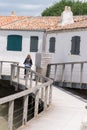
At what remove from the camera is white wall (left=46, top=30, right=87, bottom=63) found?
27.0 m

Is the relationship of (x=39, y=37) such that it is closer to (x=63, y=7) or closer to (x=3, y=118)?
(x=3, y=118)

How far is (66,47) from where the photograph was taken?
2980 cm

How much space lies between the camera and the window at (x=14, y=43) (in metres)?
36.7

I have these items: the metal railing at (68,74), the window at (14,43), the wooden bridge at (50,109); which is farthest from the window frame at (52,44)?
the wooden bridge at (50,109)

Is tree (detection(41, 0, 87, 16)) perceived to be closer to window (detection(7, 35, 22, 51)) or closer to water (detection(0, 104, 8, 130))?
window (detection(7, 35, 22, 51))

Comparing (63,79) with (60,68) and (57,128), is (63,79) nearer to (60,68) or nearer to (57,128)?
(60,68)

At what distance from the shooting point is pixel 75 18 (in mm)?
37406

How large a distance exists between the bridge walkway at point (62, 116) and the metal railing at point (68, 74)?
4.27m

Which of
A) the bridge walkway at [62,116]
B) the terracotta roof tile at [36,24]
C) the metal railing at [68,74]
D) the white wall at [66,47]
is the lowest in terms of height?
the bridge walkway at [62,116]

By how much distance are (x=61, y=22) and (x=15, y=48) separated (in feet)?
14.5

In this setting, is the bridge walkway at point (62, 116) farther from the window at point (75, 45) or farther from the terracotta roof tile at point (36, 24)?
the terracotta roof tile at point (36, 24)

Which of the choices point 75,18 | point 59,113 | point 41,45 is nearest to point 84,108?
point 59,113

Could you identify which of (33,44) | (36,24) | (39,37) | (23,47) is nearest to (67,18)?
(39,37)

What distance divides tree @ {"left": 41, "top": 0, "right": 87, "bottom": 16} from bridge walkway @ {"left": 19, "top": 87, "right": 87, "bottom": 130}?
5049 centimetres
